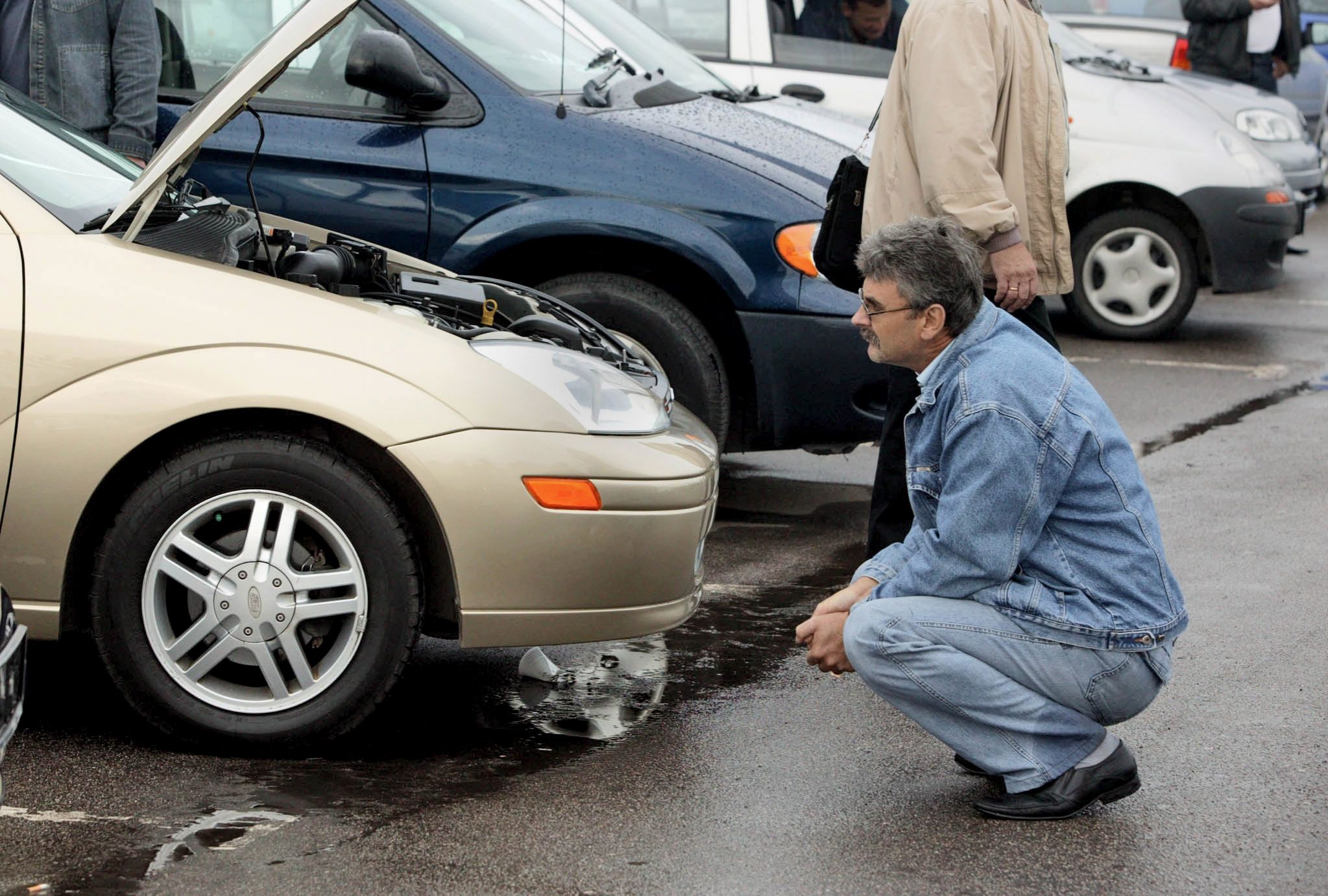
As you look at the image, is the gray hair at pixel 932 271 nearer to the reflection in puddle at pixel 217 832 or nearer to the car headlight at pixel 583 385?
the car headlight at pixel 583 385

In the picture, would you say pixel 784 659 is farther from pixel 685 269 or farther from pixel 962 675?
pixel 685 269

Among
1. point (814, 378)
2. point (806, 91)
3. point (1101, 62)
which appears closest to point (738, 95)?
point (814, 378)

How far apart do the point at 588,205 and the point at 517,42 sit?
790 millimetres

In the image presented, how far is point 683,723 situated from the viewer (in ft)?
12.7

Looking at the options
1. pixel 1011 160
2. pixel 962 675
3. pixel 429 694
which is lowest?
pixel 429 694

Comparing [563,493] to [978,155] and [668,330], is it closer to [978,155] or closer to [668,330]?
[978,155]

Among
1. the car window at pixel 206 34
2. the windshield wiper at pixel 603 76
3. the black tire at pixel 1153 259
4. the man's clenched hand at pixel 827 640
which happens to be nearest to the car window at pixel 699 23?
the black tire at pixel 1153 259

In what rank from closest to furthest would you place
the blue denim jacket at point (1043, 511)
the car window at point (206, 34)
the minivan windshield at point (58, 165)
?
the blue denim jacket at point (1043, 511), the minivan windshield at point (58, 165), the car window at point (206, 34)

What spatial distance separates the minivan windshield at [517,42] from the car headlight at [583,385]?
207 centimetres

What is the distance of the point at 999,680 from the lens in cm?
325

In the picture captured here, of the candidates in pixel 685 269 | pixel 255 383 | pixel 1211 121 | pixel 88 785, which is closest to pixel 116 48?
pixel 685 269

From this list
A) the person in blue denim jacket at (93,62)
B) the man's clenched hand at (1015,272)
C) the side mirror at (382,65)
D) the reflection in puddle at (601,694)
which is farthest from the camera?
the person in blue denim jacket at (93,62)

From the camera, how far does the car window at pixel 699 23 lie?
864cm

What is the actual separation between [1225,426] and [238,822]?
5132 millimetres
